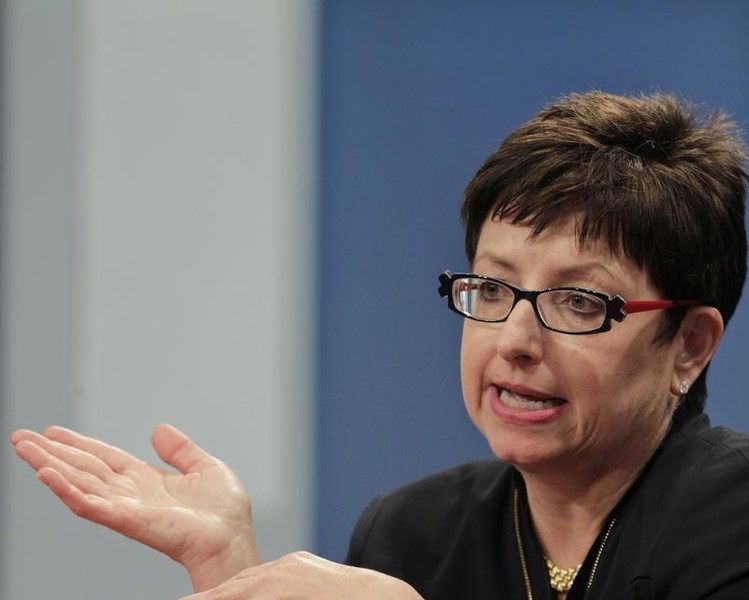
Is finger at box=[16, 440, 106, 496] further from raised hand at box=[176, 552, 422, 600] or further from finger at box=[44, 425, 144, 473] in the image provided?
raised hand at box=[176, 552, 422, 600]

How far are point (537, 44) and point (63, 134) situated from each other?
1.16 m

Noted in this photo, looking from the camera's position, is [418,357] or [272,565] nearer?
[272,565]

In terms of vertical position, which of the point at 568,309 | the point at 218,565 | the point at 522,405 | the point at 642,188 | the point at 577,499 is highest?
the point at 642,188

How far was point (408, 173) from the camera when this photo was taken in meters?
3.08

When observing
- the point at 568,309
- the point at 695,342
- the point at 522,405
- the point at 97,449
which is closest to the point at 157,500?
the point at 97,449

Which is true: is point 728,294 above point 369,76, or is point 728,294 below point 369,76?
below

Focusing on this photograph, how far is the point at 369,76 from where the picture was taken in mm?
3098

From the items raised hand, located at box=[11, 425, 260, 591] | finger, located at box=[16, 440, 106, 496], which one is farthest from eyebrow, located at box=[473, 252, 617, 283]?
finger, located at box=[16, 440, 106, 496]

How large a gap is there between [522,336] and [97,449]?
693 millimetres

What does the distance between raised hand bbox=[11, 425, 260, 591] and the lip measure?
441 millimetres

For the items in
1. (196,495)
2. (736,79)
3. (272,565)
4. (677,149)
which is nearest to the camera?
(272,565)

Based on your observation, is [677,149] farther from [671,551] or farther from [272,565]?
[272,565]

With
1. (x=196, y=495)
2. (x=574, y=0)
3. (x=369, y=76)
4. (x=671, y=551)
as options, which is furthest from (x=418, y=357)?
(x=671, y=551)

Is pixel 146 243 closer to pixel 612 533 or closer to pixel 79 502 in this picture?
pixel 79 502
